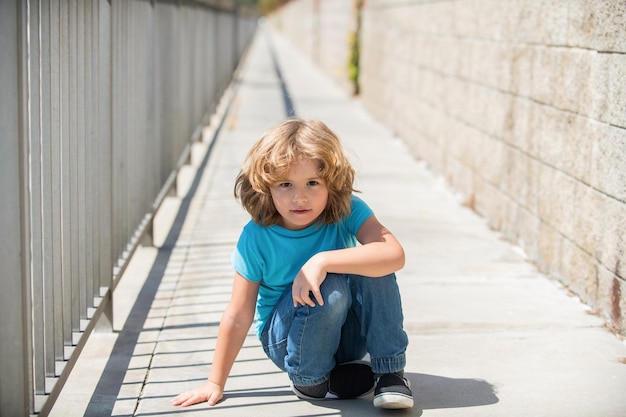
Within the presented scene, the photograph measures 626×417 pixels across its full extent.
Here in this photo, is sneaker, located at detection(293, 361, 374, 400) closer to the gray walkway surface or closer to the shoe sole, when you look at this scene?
the gray walkway surface

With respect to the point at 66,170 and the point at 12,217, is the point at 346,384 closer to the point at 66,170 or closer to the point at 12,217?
the point at 66,170

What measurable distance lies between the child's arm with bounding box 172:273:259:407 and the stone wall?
1.76 m

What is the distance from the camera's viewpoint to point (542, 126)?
5.40 meters

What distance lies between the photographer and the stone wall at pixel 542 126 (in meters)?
4.30

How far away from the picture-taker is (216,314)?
4355mm

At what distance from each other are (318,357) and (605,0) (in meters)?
2.34

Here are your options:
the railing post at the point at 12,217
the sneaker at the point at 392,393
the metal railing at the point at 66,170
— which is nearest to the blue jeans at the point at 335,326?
the sneaker at the point at 392,393

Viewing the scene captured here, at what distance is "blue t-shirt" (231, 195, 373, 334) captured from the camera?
319 cm

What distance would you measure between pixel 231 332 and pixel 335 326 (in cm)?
36

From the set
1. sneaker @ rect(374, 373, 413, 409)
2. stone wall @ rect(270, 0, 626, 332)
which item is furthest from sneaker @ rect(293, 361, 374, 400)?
stone wall @ rect(270, 0, 626, 332)

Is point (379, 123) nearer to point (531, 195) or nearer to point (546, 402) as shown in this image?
point (531, 195)

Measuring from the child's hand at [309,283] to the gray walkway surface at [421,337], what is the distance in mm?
438

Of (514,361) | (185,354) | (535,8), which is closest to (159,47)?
(535,8)

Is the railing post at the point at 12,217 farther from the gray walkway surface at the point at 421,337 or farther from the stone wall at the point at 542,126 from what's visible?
the stone wall at the point at 542,126
